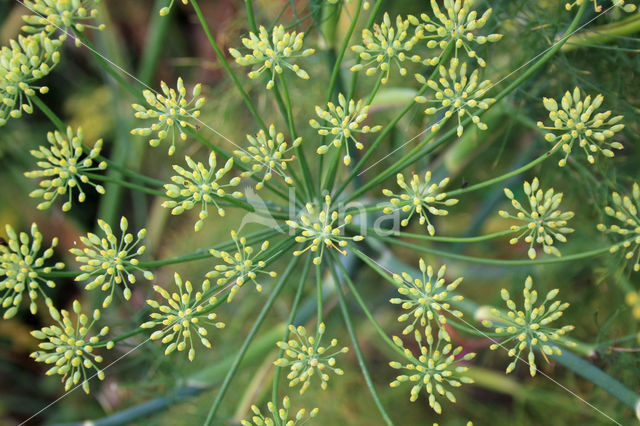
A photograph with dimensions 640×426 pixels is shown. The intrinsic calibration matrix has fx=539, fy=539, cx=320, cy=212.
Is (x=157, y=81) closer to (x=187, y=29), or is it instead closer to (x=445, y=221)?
(x=187, y=29)

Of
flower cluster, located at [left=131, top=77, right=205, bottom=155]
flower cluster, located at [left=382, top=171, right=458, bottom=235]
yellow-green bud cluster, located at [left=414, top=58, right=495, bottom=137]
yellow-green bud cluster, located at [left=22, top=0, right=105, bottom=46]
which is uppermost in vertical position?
yellow-green bud cluster, located at [left=22, top=0, right=105, bottom=46]

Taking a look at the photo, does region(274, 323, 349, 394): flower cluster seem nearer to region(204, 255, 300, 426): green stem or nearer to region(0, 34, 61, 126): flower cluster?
region(204, 255, 300, 426): green stem

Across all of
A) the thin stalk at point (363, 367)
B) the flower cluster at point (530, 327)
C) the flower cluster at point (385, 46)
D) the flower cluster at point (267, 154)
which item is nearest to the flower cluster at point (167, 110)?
the flower cluster at point (267, 154)

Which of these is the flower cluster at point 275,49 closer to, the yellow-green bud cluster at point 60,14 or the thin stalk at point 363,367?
the yellow-green bud cluster at point 60,14

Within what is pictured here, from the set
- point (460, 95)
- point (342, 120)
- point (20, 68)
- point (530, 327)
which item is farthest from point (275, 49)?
point (530, 327)

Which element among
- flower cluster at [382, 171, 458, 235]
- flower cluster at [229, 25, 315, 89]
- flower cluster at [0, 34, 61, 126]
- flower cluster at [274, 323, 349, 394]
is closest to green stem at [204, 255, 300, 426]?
flower cluster at [274, 323, 349, 394]

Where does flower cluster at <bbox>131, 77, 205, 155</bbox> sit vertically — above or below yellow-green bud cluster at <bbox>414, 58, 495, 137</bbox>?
above

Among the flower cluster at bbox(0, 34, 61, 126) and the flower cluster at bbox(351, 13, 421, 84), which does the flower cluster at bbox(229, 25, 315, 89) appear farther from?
the flower cluster at bbox(0, 34, 61, 126)

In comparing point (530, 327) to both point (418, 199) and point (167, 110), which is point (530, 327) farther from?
point (167, 110)

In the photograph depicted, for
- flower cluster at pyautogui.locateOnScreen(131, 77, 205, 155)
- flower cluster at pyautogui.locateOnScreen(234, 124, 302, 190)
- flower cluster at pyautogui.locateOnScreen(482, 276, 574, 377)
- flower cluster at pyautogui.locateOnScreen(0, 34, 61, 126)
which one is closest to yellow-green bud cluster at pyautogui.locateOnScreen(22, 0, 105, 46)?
flower cluster at pyautogui.locateOnScreen(0, 34, 61, 126)

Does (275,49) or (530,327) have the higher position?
(275,49)

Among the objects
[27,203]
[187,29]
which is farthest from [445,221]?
[27,203]
